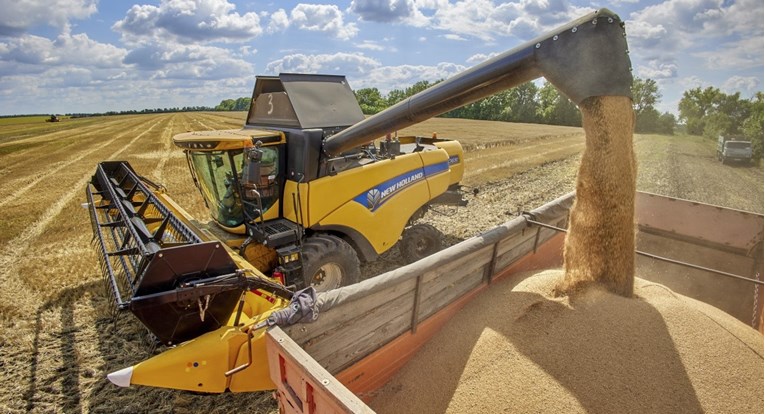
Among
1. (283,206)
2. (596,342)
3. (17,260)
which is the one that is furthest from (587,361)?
(17,260)

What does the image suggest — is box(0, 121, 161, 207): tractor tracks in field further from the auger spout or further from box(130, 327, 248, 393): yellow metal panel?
the auger spout

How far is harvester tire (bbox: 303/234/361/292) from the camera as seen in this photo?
3.83 metres

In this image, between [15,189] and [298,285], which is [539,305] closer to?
[298,285]

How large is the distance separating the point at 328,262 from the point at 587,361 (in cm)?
243

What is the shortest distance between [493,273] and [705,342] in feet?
5.06

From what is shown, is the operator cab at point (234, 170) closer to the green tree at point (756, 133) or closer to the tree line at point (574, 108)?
the green tree at point (756, 133)

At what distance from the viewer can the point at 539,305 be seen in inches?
119

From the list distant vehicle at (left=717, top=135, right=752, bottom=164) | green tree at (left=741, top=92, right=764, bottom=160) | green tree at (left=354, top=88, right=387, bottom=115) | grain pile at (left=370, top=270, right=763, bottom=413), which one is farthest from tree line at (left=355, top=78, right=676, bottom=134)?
grain pile at (left=370, top=270, right=763, bottom=413)

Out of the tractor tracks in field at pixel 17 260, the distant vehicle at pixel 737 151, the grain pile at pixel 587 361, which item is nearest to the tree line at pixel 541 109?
the distant vehicle at pixel 737 151

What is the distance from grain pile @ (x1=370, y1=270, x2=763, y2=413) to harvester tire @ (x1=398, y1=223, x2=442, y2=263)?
226 centimetres

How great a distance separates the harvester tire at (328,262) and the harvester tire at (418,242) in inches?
53.1

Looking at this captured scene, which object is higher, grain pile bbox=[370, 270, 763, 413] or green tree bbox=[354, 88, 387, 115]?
green tree bbox=[354, 88, 387, 115]

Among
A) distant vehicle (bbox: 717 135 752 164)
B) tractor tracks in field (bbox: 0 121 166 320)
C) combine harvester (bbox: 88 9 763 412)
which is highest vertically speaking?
distant vehicle (bbox: 717 135 752 164)

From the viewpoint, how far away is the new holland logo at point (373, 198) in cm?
440
